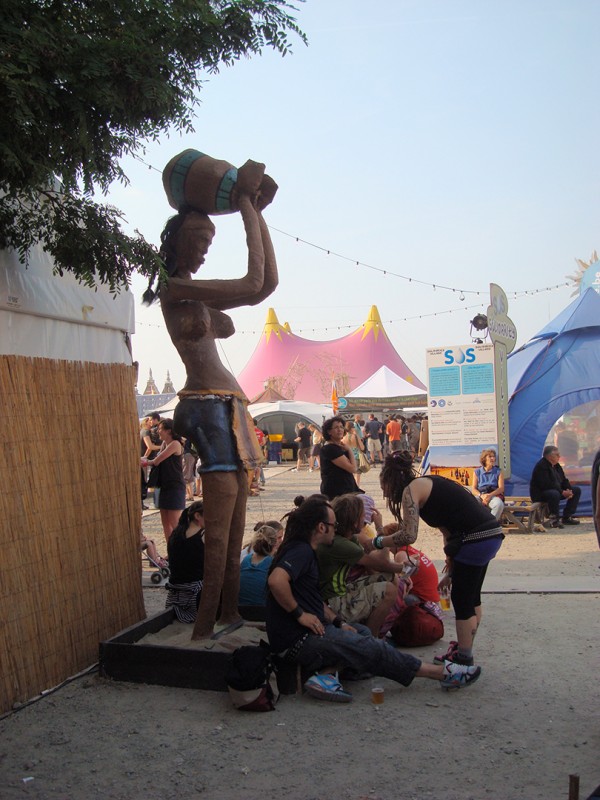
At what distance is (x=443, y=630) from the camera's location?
5371 mm

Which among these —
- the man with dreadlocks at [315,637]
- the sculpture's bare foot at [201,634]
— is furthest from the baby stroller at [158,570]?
the man with dreadlocks at [315,637]

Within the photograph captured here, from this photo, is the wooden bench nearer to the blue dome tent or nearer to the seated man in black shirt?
the seated man in black shirt

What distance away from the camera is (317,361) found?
38.4 m

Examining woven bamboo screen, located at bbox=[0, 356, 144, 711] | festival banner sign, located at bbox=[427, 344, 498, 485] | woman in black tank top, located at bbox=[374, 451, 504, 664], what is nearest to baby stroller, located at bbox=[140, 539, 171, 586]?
woven bamboo screen, located at bbox=[0, 356, 144, 711]

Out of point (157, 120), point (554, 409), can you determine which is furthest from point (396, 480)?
point (554, 409)

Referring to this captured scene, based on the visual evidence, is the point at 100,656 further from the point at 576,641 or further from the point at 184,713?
the point at 576,641

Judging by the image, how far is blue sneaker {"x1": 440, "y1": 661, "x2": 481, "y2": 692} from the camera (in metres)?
4.28

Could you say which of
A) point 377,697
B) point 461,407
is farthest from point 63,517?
point 461,407

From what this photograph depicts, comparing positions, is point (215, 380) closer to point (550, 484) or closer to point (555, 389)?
point (550, 484)

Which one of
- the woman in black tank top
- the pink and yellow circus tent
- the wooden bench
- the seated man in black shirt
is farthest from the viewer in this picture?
the pink and yellow circus tent

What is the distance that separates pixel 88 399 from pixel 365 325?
34576 millimetres

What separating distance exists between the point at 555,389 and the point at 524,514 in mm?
2041

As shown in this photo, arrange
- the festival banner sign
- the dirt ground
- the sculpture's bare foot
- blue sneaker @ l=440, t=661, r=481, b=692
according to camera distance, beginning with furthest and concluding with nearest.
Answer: the festival banner sign → the sculpture's bare foot → blue sneaker @ l=440, t=661, r=481, b=692 → the dirt ground

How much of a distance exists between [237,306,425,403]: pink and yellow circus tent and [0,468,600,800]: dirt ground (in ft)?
106
